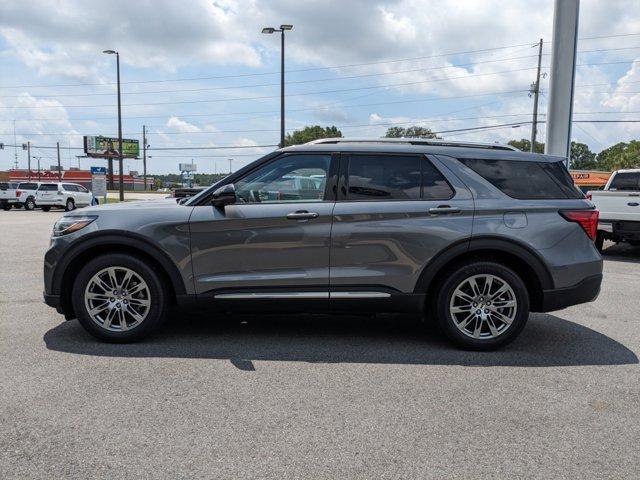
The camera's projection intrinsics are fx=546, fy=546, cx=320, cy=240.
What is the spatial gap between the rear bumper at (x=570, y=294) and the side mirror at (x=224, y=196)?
111 inches

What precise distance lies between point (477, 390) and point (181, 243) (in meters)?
2.67

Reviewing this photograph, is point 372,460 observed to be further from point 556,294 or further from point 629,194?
point 629,194

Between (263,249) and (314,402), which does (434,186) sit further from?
(314,402)

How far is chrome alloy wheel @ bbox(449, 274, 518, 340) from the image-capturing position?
4738mm

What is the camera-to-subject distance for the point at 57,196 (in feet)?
102

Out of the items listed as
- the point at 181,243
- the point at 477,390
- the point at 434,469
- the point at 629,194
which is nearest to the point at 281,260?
the point at 181,243

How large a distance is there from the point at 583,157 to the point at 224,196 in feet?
471

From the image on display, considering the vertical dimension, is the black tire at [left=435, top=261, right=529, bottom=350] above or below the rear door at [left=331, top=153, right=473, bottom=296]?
below

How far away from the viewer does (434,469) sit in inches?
112

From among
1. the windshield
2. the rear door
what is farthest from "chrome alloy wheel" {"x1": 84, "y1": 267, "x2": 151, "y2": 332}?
the rear door

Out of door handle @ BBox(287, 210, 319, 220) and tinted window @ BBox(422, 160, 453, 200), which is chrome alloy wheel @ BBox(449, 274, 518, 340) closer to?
tinted window @ BBox(422, 160, 453, 200)

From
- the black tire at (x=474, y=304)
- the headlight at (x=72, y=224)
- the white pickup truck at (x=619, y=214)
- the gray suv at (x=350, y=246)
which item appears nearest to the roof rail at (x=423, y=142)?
the gray suv at (x=350, y=246)

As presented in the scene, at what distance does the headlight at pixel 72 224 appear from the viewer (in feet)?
15.7

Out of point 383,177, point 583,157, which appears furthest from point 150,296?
point 583,157
